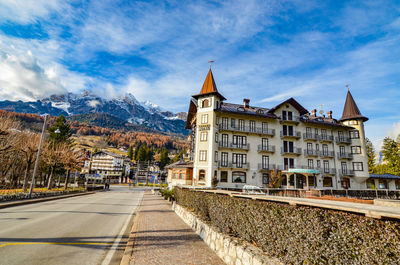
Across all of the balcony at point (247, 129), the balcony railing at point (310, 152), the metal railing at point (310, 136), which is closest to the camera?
the balcony at point (247, 129)

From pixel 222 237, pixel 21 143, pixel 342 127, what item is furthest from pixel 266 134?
pixel 21 143

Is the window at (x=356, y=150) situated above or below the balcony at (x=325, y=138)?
below

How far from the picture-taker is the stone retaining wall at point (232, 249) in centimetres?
455

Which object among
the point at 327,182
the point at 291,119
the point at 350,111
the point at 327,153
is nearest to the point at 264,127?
the point at 291,119

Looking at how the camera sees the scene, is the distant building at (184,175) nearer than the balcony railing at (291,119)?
Yes

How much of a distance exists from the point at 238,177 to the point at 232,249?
93.4 feet

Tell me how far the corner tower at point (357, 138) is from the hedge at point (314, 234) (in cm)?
4232

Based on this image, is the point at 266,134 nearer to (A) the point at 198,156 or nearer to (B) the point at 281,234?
(A) the point at 198,156

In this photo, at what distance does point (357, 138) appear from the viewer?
38656 millimetres

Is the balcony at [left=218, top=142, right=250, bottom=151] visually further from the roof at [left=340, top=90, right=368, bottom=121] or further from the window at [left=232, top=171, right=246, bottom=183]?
the roof at [left=340, top=90, right=368, bottom=121]

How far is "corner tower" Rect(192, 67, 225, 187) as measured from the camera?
3178 centimetres

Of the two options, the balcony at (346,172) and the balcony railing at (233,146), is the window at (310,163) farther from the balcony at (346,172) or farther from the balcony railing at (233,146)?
the balcony railing at (233,146)

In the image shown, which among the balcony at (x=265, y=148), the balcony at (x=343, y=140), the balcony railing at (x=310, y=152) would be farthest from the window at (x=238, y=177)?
the balcony at (x=343, y=140)

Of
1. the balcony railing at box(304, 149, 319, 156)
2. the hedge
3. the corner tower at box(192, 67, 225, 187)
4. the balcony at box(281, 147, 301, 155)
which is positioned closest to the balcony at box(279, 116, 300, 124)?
the balcony at box(281, 147, 301, 155)
